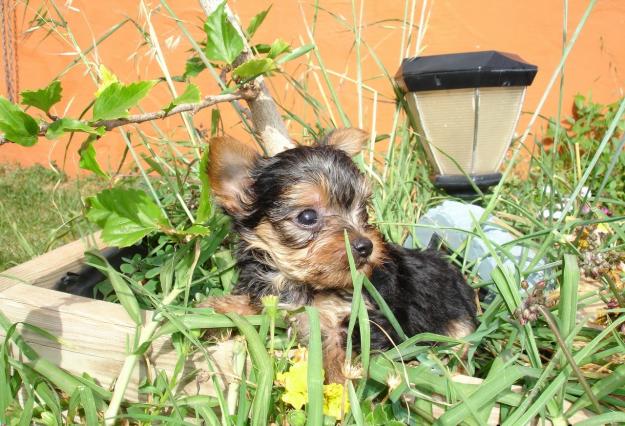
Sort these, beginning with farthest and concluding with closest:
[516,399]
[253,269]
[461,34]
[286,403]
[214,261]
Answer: [461,34] → [214,261] → [253,269] → [286,403] → [516,399]

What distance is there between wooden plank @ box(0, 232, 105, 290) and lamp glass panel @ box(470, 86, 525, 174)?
7.22 feet

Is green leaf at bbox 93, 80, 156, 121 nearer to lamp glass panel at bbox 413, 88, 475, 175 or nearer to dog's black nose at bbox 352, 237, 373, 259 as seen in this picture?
dog's black nose at bbox 352, 237, 373, 259

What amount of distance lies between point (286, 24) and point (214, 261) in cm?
367

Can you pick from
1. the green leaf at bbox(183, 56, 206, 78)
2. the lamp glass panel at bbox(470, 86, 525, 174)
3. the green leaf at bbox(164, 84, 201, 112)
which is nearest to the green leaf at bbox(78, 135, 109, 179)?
the green leaf at bbox(164, 84, 201, 112)

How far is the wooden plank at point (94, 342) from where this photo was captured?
1.73m

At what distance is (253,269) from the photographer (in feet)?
7.64

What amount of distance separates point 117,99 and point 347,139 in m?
1.29

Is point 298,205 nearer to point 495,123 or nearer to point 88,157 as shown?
point 88,157

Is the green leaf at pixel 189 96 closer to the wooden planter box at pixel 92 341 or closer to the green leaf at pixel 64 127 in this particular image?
the green leaf at pixel 64 127

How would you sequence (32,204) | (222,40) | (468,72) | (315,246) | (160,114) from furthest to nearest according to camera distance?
(32,204), (468,72), (315,246), (222,40), (160,114)

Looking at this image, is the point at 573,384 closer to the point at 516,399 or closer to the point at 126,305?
the point at 516,399

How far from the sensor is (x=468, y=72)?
9.33ft

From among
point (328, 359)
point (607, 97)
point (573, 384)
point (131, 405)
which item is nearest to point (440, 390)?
point (573, 384)

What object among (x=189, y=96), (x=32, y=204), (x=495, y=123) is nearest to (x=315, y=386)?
(x=189, y=96)
